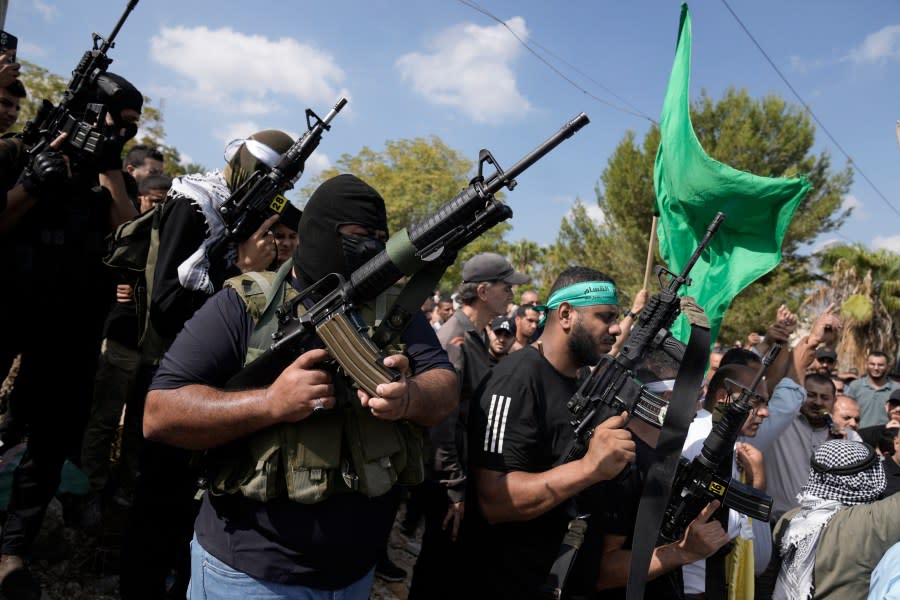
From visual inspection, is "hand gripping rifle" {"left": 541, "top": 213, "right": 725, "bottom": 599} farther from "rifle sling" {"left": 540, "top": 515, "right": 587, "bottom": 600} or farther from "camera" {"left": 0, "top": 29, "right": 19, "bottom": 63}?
"camera" {"left": 0, "top": 29, "right": 19, "bottom": 63}

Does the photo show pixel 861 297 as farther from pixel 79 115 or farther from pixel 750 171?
pixel 79 115

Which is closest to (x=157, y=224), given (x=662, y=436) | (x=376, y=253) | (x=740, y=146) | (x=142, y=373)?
(x=142, y=373)

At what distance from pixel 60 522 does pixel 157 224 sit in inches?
74.5

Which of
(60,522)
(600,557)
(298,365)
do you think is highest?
(298,365)

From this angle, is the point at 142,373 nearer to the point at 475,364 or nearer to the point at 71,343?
the point at 71,343

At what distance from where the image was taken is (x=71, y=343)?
321 centimetres

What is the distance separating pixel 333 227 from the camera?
81.1 inches

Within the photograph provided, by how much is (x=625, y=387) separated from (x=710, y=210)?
3.40m

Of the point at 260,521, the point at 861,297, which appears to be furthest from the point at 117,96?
the point at 861,297

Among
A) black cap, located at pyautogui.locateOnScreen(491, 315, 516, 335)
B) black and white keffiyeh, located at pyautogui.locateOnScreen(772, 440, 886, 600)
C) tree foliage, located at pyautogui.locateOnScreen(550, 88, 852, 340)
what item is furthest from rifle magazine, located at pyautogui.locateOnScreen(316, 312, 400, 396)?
tree foliage, located at pyautogui.locateOnScreen(550, 88, 852, 340)

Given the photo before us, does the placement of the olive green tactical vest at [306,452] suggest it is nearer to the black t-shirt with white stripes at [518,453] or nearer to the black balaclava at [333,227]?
the black balaclava at [333,227]

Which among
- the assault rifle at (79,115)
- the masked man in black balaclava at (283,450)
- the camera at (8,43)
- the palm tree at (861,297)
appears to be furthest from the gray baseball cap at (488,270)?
the palm tree at (861,297)

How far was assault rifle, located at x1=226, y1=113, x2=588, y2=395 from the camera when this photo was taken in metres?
1.85

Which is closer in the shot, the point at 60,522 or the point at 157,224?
the point at 157,224
